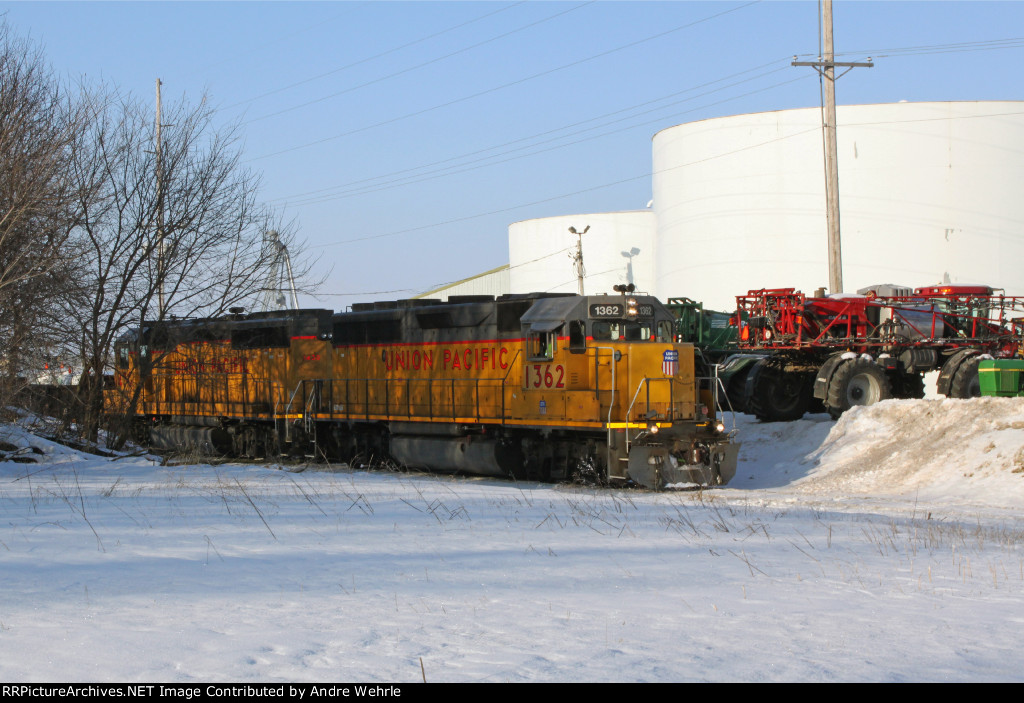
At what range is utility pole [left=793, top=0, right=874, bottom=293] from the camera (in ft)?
79.5

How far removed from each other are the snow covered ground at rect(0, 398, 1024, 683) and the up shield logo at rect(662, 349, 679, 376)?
405cm

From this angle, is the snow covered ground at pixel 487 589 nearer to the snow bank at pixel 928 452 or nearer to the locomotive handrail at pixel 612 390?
the locomotive handrail at pixel 612 390

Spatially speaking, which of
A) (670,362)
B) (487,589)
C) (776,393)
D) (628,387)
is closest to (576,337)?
(628,387)

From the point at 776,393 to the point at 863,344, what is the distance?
2.39m

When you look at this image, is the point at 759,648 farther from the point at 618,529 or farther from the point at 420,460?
the point at 420,460

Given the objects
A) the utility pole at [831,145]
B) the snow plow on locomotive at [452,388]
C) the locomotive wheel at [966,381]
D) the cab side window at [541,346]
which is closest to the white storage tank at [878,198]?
the utility pole at [831,145]

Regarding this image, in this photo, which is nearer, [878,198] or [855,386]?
[855,386]

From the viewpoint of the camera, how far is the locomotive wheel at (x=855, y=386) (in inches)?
799

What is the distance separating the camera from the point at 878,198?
41.9 meters

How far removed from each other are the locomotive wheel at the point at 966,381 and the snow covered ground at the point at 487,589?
28.8 feet

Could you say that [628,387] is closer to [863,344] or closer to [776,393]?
[863,344]
